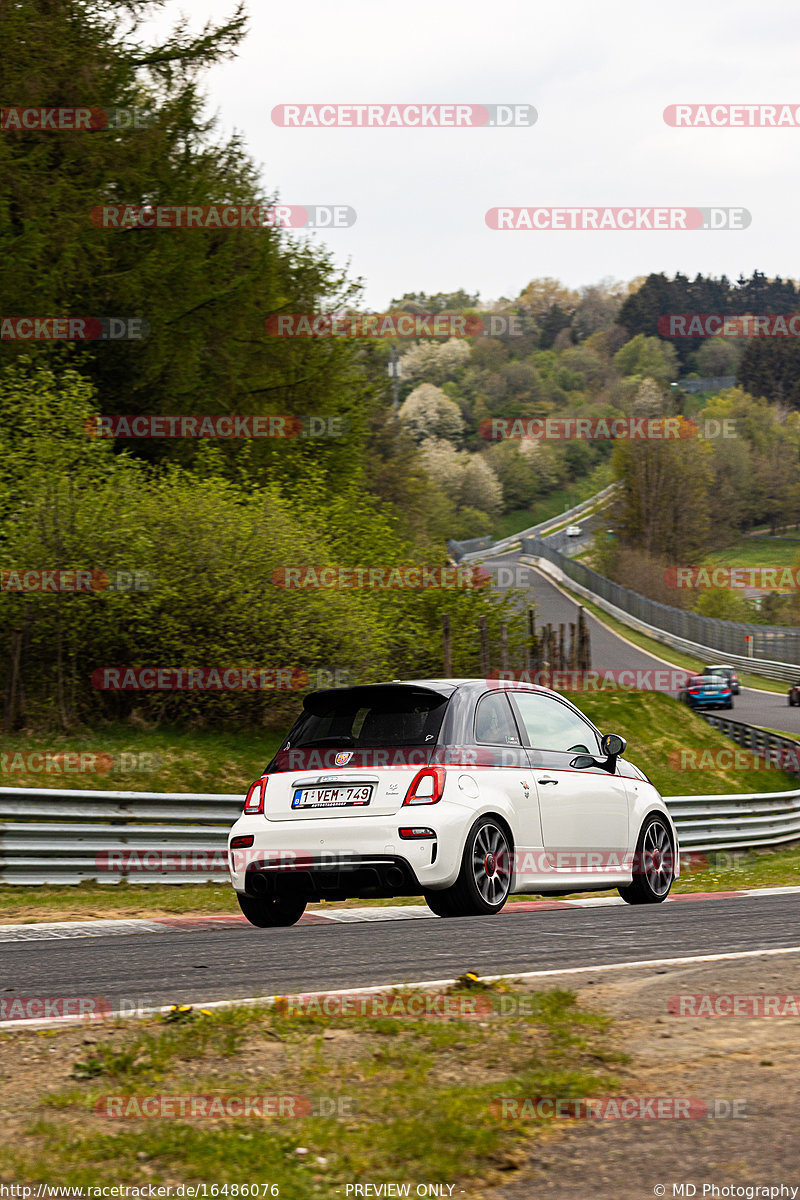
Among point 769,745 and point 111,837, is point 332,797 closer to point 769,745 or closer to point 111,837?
point 111,837

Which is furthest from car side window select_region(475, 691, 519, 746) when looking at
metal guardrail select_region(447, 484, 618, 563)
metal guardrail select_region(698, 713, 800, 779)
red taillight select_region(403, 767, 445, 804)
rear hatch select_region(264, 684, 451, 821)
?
metal guardrail select_region(447, 484, 618, 563)

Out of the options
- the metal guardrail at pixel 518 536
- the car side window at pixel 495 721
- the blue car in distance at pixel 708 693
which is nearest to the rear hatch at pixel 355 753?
the car side window at pixel 495 721

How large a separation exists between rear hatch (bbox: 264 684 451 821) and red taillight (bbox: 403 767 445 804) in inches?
1.5

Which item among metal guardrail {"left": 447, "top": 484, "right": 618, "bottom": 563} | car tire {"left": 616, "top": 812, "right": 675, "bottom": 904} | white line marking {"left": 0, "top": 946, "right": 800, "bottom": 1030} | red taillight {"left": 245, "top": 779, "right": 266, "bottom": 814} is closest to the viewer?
white line marking {"left": 0, "top": 946, "right": 800, "bottom": 1030}

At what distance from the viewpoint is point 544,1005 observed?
545cm

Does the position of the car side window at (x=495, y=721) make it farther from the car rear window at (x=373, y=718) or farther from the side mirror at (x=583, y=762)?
the side mirror at (x=583, y=762)

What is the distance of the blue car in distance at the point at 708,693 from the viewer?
5050 cm

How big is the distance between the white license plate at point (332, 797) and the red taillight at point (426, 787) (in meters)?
0.29

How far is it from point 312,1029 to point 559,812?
490cm

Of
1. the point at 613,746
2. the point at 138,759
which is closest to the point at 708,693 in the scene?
the point at 138,759

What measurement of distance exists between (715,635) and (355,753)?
6552 cm

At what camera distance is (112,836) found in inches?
502

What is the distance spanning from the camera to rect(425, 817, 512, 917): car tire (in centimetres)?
879

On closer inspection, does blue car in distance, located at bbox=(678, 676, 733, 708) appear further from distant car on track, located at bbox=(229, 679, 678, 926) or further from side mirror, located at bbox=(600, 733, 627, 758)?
distant car on track, located at bbox=(229, 679, 678, 926)
